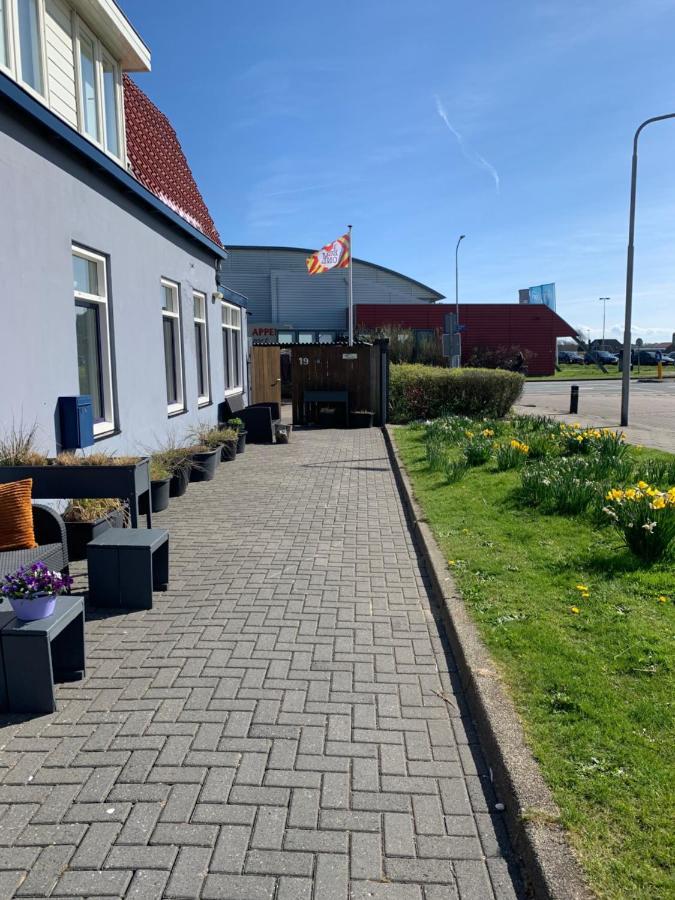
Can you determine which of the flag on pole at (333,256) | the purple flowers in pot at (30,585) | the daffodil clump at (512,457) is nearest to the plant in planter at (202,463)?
the daffodil clump at (512,457)

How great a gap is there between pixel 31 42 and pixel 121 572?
5239 millimetres

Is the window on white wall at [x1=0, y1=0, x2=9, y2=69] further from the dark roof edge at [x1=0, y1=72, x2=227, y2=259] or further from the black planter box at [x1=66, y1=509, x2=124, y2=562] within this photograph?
the black planter box at [x1=66, y1=509, x2=124, y2=562]

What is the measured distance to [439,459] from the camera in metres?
10.6

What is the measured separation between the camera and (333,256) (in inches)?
1049

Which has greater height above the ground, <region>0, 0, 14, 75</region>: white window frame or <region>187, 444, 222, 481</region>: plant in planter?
<region>0, 0, 14, 75</region>: white window frame

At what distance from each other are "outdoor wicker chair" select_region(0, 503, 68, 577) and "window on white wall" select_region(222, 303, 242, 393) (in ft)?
35.7

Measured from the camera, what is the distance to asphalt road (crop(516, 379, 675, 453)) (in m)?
15.6

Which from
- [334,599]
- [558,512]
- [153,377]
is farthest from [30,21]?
[558,512]

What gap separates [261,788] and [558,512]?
5.06 metres

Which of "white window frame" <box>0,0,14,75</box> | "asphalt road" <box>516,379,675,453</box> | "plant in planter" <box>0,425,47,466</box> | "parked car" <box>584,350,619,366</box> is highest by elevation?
"white window frame" <box>0,0,14,75</box>

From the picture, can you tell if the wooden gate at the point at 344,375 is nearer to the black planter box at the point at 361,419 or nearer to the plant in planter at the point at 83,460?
the black planter box at the point at 361,419

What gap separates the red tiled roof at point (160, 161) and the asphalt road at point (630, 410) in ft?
30.4

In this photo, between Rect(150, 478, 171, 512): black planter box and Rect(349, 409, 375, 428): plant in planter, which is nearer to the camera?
Rect(150, 478, 171, 512): black planter box

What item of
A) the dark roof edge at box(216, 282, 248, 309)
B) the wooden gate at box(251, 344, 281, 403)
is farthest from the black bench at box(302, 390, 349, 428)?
the dark roof edge at box(216, 282, 248, 309)
